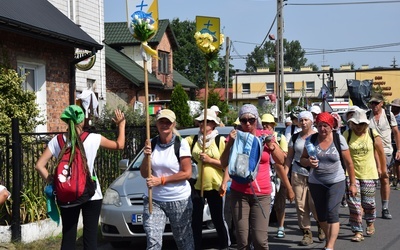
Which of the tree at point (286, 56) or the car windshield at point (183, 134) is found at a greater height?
the tree at point (286, 56)

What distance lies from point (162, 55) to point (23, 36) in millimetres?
23819

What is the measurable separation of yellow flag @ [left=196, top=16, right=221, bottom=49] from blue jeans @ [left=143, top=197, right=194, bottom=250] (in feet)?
6.50

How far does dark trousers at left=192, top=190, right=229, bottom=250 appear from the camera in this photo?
7141mm

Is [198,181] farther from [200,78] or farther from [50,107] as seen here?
[200,78]

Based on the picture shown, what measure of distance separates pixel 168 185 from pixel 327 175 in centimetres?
225

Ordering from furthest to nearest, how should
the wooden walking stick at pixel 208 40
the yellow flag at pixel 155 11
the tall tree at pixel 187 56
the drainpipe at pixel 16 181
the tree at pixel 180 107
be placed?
the tall tree at pixel 187 56, the tree at pixel 180 107, the drainpipe at pixel 16 181, the wooden walking stick at pixel 208 40, the yellow flag at pixel 155 11

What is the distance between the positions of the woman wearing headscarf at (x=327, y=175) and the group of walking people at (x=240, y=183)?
0.5 inches

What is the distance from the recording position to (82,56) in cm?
1519

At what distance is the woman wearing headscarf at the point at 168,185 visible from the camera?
235 inches

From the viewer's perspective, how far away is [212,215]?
24.0 feet

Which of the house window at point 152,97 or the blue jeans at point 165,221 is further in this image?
the house window at point 152,97

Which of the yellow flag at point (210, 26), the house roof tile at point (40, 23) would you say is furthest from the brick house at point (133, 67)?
the yellow flag at point (210, 26)

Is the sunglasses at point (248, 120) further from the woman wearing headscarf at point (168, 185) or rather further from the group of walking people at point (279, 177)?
the woman wearing headscarf at point (168, 185)

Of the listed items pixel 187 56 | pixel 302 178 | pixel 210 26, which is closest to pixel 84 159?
pixel 210 26
